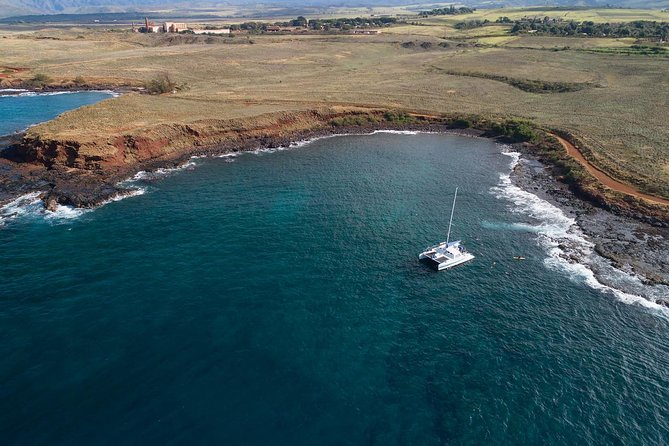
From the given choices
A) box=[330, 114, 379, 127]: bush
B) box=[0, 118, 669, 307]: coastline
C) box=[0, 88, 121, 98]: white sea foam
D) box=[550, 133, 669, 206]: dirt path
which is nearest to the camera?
box=[0, 118, 669, 307]: coastline

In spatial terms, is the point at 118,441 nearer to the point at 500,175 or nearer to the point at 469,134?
the point at 500,175

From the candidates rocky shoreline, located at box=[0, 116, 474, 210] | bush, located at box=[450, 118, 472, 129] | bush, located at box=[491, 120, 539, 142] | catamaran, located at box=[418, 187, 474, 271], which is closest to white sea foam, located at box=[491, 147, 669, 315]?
catamaran, located at box=[418, 187, 474, 271]

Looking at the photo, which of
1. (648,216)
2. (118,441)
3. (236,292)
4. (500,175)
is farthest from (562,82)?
(118,441)

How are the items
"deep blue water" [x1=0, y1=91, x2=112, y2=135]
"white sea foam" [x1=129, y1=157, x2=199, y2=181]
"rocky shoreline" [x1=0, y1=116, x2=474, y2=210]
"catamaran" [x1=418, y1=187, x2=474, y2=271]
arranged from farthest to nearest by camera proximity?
1. "deep blue water" [x1=0, y1=91, x2=112, y2=135]
2. "white sea foam" [x1=129, y1=157, x2=199, y2=181]
3. "rocky shoreline" [x1=0, y1=116, x2=474, y2=210]
4. "catamaran" [x1=418, y1=187, x2=474, y2=271]

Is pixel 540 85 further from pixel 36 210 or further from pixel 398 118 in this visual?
pixel 36 210

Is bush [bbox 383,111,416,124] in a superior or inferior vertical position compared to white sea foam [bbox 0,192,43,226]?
superior

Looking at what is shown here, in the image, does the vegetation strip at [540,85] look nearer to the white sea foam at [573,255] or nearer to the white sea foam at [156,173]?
the white sea foam at [573,255]

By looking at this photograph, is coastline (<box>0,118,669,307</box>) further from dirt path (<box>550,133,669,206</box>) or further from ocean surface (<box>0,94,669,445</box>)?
dirt path (<box>550,133,669,206</box>)

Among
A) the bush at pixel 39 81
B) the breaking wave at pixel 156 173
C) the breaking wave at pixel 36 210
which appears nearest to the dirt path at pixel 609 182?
the breaking wave at pixel 156 173
